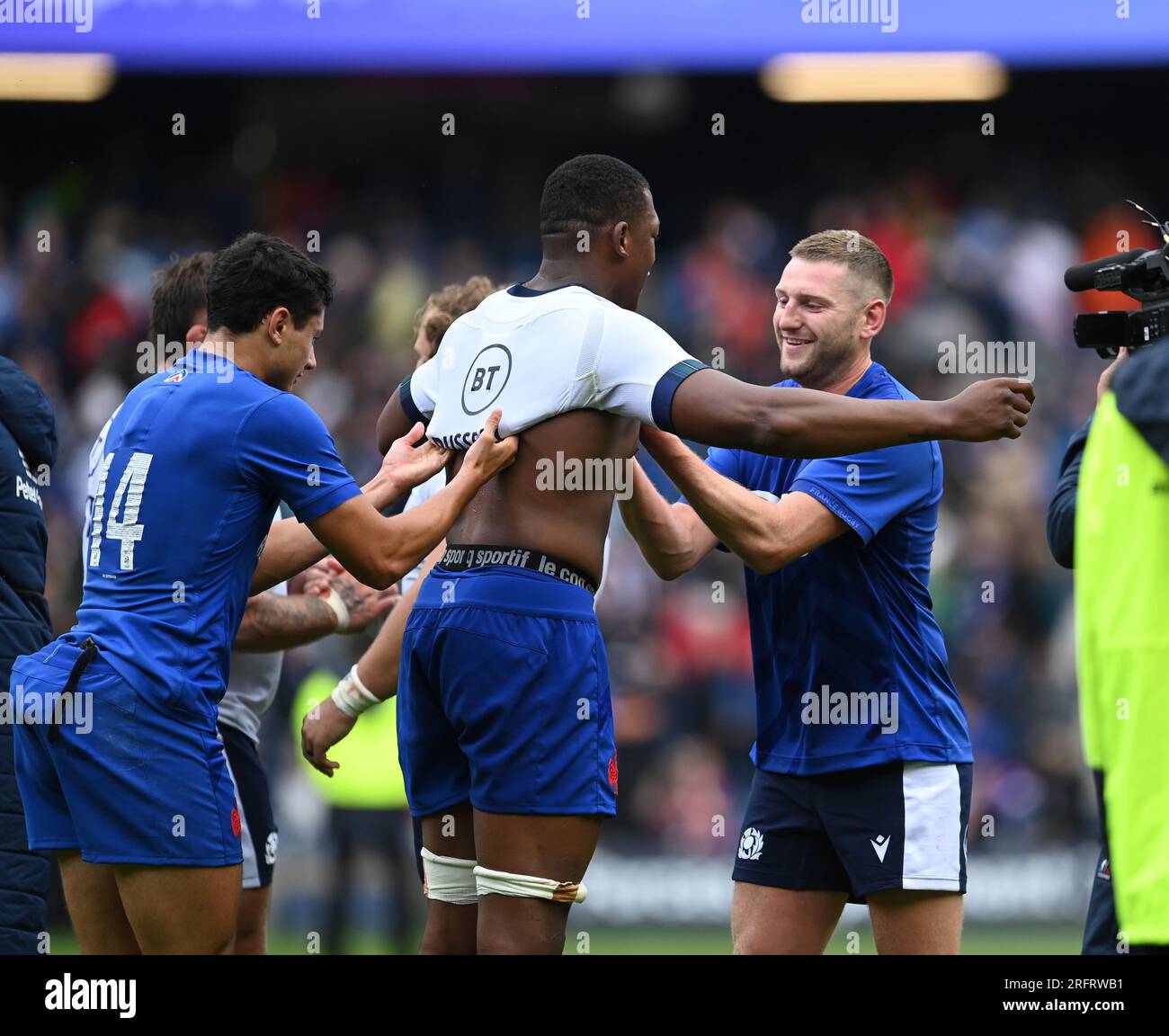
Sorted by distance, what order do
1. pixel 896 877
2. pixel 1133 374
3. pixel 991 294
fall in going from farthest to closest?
pixel 991 294 → pixel 896 877 → pixel 1133 374

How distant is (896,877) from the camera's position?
14.2 ft

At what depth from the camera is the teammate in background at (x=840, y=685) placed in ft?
14.3

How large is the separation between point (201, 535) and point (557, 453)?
0.94 meters

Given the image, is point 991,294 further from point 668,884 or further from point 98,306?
point 98,306

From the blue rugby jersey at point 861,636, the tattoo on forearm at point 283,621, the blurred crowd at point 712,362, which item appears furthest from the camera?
the blurred crowd at point 712,362

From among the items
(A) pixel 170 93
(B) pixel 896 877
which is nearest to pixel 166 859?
(B) pixel 896 877

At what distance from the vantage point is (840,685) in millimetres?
4523

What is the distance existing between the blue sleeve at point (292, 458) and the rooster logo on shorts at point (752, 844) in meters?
1.59

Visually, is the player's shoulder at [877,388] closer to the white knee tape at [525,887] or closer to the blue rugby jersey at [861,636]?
the blue rugby jersey at [861,636]

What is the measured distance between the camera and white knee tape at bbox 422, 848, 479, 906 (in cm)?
414

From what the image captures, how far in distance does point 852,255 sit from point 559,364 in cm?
144

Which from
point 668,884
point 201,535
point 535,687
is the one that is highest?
point 201,535
